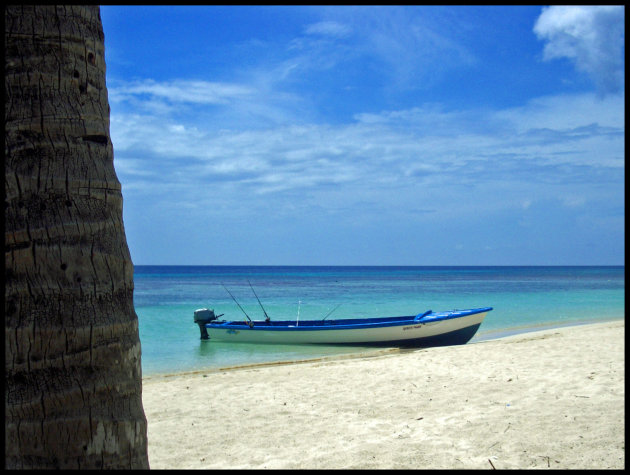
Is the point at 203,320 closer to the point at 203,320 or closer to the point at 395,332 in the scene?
the point at 203,320

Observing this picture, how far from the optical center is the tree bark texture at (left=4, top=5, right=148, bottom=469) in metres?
1.96

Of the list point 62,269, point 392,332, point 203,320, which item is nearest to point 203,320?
point 203,320

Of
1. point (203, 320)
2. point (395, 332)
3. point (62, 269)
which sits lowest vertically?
point (395, 332)

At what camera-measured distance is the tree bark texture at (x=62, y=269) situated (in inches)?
77.0

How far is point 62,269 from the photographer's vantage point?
6.56 feet

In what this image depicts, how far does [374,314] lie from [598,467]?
23362 mm

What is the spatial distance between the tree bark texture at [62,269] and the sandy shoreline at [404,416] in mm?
3375

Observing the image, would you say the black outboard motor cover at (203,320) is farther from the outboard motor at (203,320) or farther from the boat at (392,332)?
the boat at (392,332)

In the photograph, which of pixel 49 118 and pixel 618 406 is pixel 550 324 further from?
pixel 49 118

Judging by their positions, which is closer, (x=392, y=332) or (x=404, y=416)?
(x=404, y=416)

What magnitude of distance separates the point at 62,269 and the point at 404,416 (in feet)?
17.9

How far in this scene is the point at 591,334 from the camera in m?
14.2

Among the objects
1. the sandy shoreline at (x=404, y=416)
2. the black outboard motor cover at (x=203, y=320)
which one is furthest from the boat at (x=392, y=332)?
the sandy shoreline at (x=404, y=416)

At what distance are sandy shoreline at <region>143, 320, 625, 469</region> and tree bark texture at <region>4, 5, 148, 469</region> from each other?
3.37m
